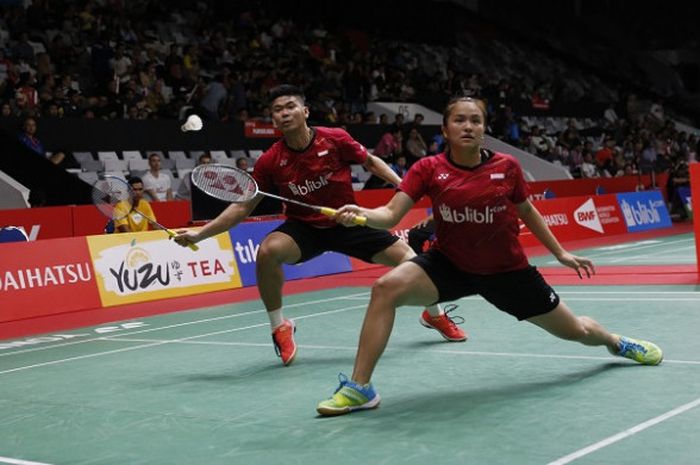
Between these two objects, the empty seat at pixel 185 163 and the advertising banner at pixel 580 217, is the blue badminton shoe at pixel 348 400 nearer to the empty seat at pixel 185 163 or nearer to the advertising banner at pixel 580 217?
the advertising banner at pixel 580 217

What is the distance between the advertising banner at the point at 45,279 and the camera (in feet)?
33.4

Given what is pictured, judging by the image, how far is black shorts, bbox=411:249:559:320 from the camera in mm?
5473

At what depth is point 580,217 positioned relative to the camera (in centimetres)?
1820

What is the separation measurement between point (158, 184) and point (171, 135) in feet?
8.41

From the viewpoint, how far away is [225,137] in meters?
18.2

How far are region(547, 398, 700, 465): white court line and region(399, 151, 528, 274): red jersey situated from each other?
116 cm

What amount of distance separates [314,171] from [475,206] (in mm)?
1693

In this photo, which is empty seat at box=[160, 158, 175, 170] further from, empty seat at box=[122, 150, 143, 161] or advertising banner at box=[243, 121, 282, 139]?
advertising banner at box=[243, 121, 282, 139]

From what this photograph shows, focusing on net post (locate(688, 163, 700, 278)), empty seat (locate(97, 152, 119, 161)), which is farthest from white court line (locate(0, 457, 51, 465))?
empty seat (locate(97, 152, 119, 161))

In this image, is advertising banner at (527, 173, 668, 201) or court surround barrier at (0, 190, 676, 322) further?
advertising banner at (527, 173, 668, 201)

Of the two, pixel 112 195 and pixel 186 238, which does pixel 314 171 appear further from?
pixel 112 195

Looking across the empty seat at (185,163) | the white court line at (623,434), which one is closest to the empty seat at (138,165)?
the empty seat at (185,163)

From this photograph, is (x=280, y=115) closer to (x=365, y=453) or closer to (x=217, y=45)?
(x=365, y=453)

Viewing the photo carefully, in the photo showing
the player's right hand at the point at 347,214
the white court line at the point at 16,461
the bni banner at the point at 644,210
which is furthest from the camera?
the bni banner at the point at 644,210
